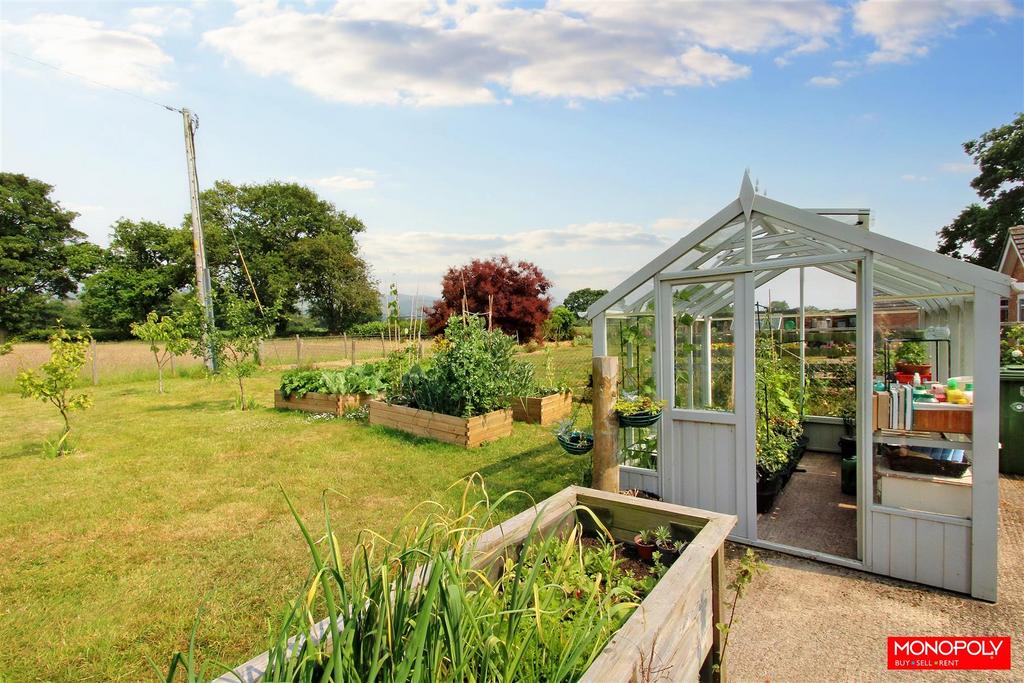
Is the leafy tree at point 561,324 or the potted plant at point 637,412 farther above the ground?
the leafy tree at point 561,324

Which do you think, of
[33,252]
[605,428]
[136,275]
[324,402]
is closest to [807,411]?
[605,428]

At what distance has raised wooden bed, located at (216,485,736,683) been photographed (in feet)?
5.02

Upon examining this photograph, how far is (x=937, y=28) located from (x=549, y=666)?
297 inches

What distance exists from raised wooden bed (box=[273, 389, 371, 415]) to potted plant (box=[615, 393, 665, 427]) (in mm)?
6348

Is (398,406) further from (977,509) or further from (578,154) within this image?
(977,509)

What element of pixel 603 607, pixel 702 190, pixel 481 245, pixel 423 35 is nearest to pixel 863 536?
pixel 603 607

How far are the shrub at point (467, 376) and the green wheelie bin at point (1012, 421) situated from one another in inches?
232

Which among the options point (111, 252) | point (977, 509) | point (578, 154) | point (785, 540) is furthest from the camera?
point (111, 252)

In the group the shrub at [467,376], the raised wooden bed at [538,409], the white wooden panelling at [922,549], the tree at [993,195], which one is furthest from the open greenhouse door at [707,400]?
the tree at [993,195]

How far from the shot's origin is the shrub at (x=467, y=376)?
23.2 feet

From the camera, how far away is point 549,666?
1619 millimetres

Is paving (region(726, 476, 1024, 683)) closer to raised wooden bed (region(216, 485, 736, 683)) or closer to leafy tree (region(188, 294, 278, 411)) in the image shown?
raised wooden bed (region(216, 485, 736, 683))

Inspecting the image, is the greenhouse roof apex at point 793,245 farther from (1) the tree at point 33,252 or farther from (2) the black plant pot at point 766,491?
(1) the tree at point 33,252

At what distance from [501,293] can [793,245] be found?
578 inches
